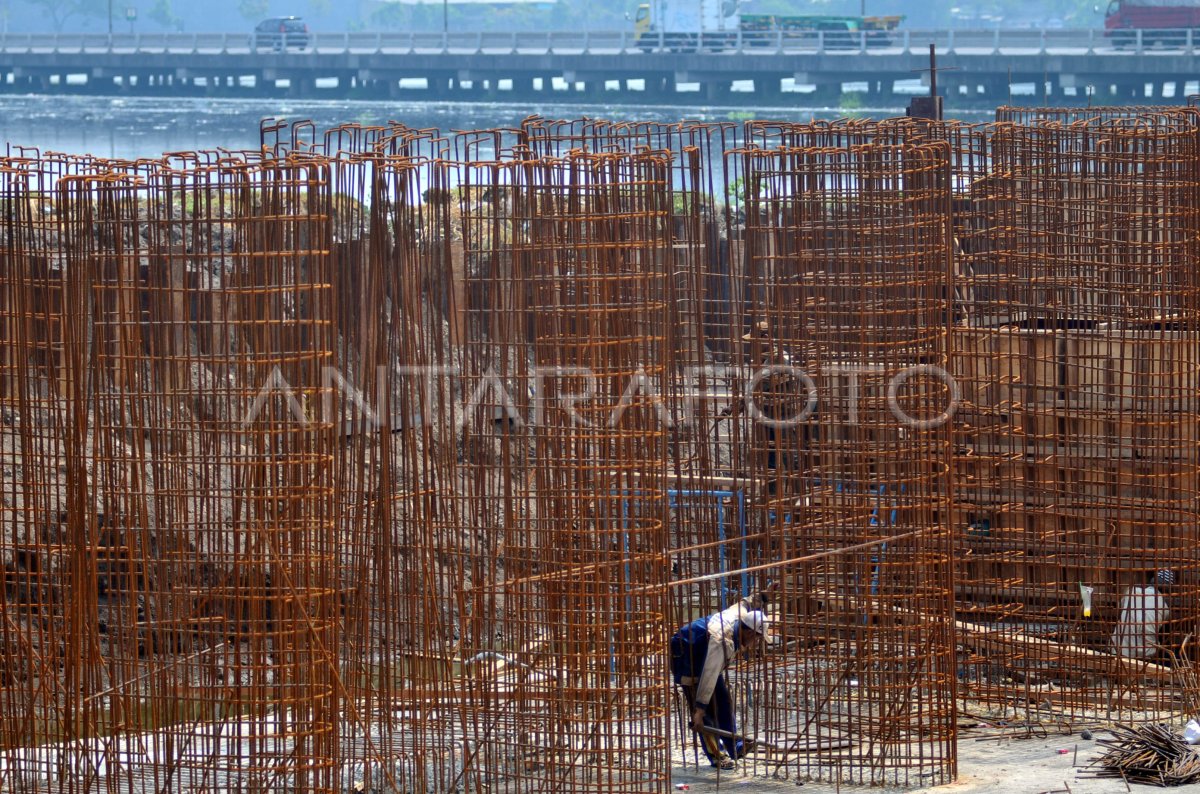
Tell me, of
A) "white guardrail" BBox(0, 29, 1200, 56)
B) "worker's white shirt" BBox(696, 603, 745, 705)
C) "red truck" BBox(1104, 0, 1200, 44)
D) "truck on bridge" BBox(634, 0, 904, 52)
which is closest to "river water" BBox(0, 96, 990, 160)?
"white guardrail" BBox(0, 29, 1200, 56)

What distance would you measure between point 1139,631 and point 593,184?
5407 mm

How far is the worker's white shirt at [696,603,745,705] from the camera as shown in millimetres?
8484

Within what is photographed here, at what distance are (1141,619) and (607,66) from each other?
1954 inches

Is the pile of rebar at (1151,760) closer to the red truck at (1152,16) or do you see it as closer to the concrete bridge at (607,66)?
the concrete bridge at (607,66)

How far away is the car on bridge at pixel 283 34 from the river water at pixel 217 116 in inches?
96.3

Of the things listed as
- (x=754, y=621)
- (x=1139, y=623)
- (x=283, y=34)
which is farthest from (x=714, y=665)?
(x=283, y=34)

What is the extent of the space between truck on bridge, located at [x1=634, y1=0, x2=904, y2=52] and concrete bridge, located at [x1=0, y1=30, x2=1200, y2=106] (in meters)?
0.19

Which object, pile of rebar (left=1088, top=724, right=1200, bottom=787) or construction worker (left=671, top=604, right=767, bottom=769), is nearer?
pile of rebar (left=1088, top=724, right=1200, bottom=787)

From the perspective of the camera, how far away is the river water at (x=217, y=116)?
142ft

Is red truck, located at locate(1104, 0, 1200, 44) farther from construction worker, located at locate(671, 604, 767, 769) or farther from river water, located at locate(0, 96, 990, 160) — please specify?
construction worker, located at locate(671, 604, 767, 769)

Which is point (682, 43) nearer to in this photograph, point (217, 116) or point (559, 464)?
point (217, 116)

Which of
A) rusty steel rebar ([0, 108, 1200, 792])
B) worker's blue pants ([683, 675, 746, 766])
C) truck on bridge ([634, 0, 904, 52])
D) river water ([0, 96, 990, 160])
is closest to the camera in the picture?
rusty steel rebar ([0, 108, 1200, 792])

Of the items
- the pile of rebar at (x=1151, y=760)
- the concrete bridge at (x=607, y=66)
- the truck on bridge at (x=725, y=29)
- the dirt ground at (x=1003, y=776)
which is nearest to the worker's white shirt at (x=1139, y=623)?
the dirt ground at (x=1003, y=776)

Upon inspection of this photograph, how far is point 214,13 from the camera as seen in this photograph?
91.6 meters
